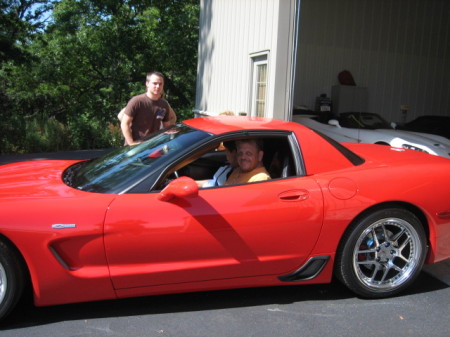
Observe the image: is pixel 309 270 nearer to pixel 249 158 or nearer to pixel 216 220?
pixel 216 220

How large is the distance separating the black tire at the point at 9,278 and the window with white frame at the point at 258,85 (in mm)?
5667

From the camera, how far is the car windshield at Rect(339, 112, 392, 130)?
8922 millimetres

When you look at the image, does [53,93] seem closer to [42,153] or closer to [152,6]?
[152,6]

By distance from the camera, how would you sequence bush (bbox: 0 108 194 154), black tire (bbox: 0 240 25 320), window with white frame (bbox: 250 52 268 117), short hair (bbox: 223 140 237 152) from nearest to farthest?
black tire (bbox: 0 240 25 320)
short hair (bbox: 223 140 237 152)
window with white frame (bbox: 250 52 268 117)
bush (bbox: 0 108 194 154)

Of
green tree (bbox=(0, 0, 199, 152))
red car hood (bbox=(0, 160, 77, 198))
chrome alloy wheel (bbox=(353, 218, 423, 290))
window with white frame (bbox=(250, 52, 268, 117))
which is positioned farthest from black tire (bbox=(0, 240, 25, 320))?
green tree (bbox=(0, 0, 199, 152))

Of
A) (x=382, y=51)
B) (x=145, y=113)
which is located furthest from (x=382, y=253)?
(x=382, y=51)

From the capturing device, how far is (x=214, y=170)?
3982 mm

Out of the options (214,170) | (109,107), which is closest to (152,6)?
(109,107)

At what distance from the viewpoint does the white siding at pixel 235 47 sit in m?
6.67

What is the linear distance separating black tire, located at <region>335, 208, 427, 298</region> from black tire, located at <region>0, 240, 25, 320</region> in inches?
83.2

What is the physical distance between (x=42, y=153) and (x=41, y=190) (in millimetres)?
8403

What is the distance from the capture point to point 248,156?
10.9 ft

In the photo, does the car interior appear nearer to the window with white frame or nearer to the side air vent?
the side air vent

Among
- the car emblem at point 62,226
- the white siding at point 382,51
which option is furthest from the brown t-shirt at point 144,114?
the white siding at point 382,51
